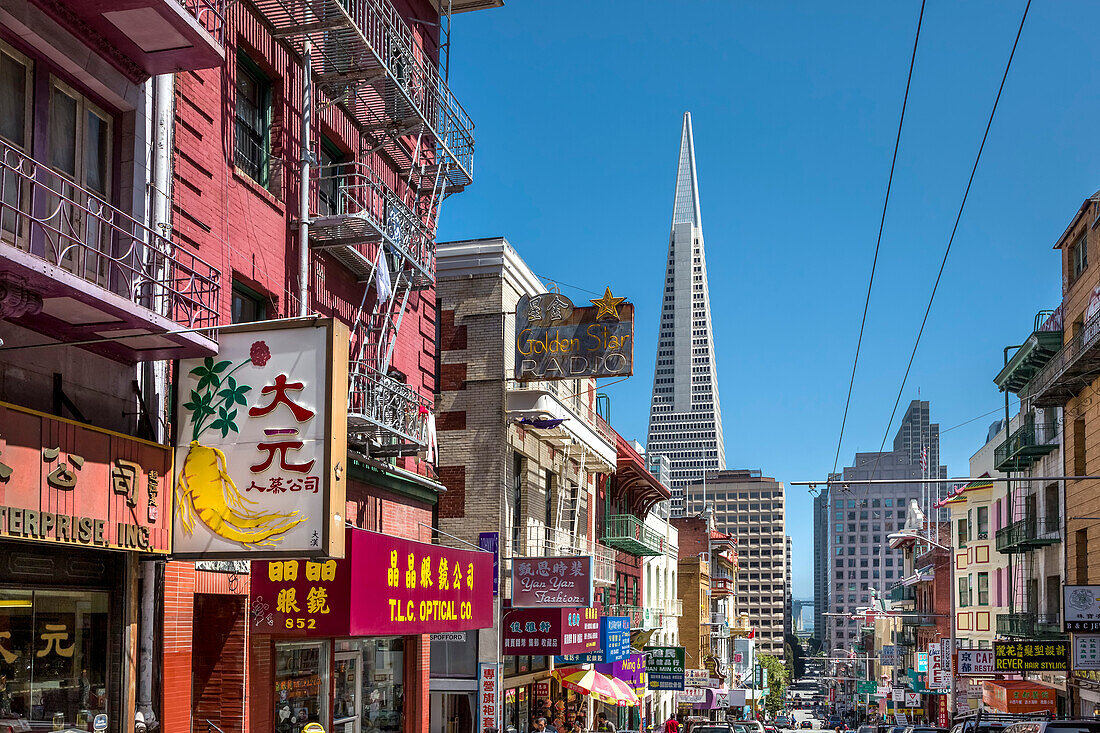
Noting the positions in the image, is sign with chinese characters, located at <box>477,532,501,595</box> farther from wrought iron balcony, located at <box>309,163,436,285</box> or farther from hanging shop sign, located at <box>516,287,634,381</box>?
wrought iron balcony, located at <box>309,163,436,285</box>

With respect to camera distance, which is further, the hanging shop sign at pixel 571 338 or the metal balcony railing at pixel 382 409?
the hanging shop sign at pixel 571 338

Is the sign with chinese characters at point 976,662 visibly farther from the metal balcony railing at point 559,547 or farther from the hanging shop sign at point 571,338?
the hanging shop sign at point 571,338

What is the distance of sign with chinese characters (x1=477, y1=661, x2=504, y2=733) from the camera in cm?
2805

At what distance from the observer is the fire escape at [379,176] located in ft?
56.0

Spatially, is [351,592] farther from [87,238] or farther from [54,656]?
[87,238]

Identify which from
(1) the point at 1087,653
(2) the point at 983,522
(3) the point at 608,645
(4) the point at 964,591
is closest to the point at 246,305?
(3) the point at 608,645

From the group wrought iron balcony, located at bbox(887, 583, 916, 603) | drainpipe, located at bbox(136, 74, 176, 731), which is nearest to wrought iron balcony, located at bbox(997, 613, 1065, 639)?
drainpipe, located at bbox(136, 74, 176, 731)

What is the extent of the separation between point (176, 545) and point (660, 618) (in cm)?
4752

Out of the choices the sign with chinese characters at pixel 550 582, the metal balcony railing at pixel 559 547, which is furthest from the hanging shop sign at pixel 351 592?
the metal balcony railing at pixel 559 547

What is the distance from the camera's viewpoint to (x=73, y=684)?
37.3ft

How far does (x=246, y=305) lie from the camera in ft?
52.5

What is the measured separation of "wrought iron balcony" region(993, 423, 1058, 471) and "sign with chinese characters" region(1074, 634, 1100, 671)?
894cm

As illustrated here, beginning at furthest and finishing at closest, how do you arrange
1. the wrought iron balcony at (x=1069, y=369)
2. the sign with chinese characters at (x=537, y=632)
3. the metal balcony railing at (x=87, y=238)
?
the wrought iron balcony at (x=1069, y=369) → the sign with chinese characters at (x=537, y=632) → the metal balcony railing at (x=87, y=238)

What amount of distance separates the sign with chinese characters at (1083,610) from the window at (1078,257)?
10.3 meters
